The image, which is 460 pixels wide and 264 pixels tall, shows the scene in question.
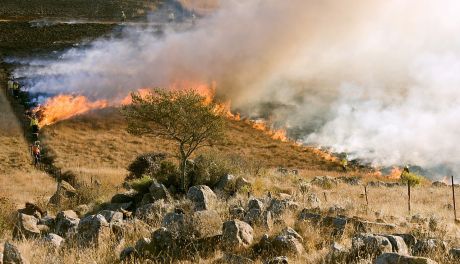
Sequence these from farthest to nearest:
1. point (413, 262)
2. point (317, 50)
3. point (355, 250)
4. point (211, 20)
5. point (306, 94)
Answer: point (211, 20) → point (317, 50) → point (306, 94) → point (355, 250) → point (413, 262)

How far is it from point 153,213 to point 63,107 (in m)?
61.5

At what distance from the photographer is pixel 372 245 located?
33.0ft

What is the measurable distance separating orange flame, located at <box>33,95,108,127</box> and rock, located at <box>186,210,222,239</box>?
60204mm

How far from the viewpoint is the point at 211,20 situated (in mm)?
109938

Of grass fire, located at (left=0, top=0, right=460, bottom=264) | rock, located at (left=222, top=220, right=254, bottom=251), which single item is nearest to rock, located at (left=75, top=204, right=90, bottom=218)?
grass fire, located at (left=0, top=0, right=460, bottom=264)

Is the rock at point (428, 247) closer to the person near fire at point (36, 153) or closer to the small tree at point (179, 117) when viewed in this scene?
the small tree at point (179, 117)

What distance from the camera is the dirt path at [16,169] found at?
3900 centimetres

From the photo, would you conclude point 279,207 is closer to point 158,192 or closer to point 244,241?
point 244,241

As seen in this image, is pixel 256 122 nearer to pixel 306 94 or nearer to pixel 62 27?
pixel 306 94

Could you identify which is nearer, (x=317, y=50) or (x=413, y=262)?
(x=413, y=262)

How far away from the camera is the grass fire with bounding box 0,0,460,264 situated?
39.3 ft

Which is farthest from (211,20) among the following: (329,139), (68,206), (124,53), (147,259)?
(147,259)

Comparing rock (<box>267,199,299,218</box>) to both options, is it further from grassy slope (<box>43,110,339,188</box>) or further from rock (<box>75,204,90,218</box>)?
grassy slope (<box>43,110,339,188</box>)

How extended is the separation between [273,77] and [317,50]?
14702mm
